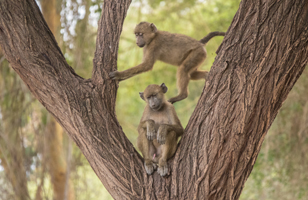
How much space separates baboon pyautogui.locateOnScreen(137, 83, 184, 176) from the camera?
11.1 ft

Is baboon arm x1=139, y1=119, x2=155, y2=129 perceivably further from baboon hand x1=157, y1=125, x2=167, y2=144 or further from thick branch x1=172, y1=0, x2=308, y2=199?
thick branch x1=172, y1=0, x2=308, y2=199

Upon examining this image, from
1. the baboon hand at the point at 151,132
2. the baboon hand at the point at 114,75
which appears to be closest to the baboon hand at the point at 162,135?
the baboon hand at the point at 151,132

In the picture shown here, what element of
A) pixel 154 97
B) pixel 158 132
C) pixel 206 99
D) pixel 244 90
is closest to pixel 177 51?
pixel 154 97

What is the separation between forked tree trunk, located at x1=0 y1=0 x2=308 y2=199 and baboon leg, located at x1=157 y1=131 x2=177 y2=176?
0.07m

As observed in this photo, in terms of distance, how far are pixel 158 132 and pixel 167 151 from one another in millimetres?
212

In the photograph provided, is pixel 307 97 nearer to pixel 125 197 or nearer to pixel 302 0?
pixel 302 0

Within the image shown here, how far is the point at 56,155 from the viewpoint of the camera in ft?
23.3

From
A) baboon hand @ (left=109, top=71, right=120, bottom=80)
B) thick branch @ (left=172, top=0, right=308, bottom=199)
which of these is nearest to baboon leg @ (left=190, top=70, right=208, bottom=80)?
baboon hand @ (left=109, top=71, right=120, bottom=80)

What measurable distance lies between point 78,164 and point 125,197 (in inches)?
153

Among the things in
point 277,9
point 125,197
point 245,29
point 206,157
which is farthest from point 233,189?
point 277,9

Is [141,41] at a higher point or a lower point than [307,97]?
higher

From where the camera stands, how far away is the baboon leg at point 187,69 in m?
4.91

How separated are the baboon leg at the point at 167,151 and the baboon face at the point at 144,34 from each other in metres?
2.06

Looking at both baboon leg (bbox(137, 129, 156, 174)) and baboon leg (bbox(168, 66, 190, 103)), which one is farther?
baboon leg (bbox(168, 66, 190, 103))
